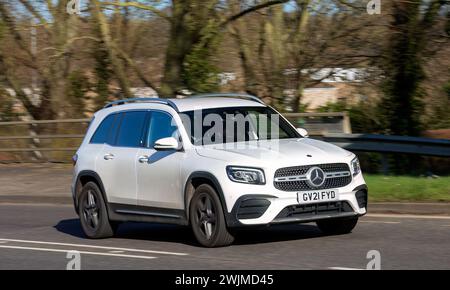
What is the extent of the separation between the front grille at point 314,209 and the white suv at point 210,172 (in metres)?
0.01

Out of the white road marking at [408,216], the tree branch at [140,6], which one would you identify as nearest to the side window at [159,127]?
the white road marking at [408,216]

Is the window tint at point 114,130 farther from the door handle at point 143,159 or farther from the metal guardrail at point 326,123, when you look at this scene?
the metal guardrail at point 326,123

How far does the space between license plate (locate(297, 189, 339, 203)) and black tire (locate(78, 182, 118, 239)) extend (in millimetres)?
A: 3158

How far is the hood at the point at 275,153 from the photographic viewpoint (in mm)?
10195

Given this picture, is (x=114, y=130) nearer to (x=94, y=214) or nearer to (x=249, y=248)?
(x=94, y=214)

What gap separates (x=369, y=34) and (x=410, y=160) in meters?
4.78

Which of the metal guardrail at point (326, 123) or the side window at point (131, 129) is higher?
the side window at point (131, 129)

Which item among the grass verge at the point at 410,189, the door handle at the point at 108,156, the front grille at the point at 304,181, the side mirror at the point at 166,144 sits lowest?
the grass verge at the point at 410,189

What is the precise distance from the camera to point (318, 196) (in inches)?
405

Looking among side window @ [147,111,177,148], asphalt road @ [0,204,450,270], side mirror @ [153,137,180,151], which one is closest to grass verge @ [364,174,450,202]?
asphalt road @ [0,204,450,270]

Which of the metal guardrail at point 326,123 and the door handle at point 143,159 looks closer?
the door handle at point 143,159

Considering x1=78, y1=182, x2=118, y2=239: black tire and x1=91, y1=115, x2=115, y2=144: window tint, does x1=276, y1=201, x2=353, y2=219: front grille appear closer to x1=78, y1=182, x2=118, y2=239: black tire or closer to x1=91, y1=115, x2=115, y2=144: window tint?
x1=78, y1=182, x2=118, y2=239: black tire

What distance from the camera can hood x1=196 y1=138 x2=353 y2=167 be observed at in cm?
1020

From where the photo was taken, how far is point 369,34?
71.2 ft
